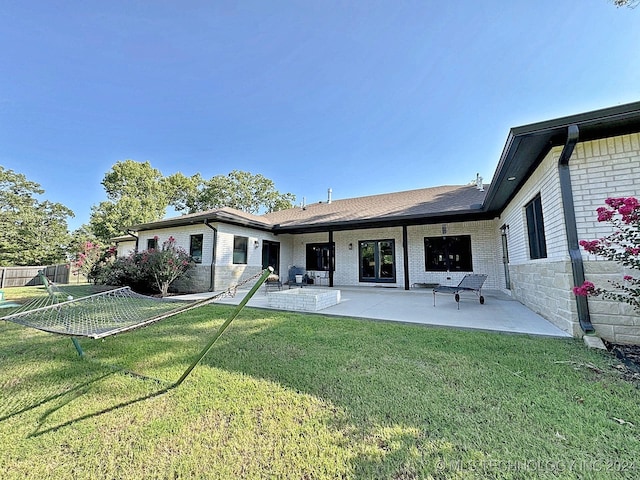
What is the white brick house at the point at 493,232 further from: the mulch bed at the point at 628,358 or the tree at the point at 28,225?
the tree at the point at 28,225

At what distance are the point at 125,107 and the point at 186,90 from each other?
315 cm

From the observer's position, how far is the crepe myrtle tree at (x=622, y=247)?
2.98 meters

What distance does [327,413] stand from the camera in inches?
81.1

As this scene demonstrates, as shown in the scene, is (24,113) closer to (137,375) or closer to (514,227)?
(137,375)

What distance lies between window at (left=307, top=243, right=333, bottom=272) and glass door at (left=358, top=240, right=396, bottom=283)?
6.02ft

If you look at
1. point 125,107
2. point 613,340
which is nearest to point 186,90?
point 125,107

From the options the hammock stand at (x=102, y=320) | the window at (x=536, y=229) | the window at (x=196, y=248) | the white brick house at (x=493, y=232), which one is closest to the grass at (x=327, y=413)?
the hammock stand at (x=102, y=320)

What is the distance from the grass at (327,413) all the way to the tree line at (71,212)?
20.6 meters

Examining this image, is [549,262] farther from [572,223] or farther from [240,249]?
[240,249]

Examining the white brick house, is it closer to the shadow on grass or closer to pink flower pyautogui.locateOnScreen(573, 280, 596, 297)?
pink flower pyautogui.locateOnScreen(573, 280, 596, 297)

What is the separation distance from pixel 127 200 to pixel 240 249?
17.2 m

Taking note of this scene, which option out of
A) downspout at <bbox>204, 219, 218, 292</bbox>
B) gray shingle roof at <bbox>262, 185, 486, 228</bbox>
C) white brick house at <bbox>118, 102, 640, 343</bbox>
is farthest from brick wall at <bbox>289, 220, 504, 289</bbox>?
downspout at <bbox>204, 219, 218, 292</bbox>

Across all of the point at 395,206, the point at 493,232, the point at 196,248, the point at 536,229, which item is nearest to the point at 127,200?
the point at 196,248

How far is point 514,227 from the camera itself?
7297 mm
